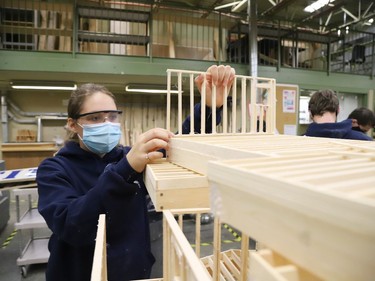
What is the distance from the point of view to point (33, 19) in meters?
5.48

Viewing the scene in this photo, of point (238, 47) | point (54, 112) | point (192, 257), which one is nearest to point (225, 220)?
point (192, 257)

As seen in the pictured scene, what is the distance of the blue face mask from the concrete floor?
4.07 ft

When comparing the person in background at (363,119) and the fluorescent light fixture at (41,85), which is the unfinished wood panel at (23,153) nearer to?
the fluorescent light fixture at (41,85)

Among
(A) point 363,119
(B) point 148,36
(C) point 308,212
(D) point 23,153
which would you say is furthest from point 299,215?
(D) point 23,153

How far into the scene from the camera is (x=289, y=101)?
5340 millimetres

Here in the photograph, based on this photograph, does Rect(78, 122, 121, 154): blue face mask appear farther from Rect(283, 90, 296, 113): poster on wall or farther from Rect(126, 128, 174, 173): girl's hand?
Rect(283, 90, 296, 113): poster on wall

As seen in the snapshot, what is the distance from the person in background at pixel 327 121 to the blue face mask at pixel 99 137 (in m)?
1.44

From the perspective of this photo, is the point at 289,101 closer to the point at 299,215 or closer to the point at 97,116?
the point at 97,116

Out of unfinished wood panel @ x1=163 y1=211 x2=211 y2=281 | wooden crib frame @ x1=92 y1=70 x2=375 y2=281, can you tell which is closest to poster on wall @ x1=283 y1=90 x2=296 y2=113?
unfinished wood panel @ x1=163 y1=211 x2=211 y2=281

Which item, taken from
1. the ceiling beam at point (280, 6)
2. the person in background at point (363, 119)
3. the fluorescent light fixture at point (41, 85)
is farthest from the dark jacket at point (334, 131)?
the fluorescent light fixture at point (41, 85)

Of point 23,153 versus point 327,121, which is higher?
point 327,121

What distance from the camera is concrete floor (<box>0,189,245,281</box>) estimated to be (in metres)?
2.40

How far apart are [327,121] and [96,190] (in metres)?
1.85

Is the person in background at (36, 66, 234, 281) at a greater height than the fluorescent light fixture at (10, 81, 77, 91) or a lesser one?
lesser
